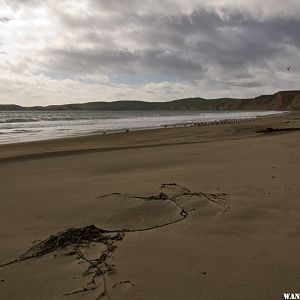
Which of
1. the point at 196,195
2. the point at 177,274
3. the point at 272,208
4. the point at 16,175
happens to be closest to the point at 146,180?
the point at 196,195

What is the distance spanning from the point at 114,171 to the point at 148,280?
16.5 feet

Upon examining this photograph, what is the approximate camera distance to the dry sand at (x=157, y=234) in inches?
104

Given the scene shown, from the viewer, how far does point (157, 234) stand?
3621mm

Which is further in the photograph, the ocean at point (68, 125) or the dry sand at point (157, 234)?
the ocean at point (68, 125)

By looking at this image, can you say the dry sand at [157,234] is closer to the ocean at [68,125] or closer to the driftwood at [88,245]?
the driftwood at [88,245]

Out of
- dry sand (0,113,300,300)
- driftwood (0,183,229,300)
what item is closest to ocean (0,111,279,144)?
dry sand (0,113,300,300)

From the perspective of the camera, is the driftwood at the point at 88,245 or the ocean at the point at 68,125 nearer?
the driftwood at the point at 88,245

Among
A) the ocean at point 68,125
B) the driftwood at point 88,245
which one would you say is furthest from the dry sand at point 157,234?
the ocean at point 68,125

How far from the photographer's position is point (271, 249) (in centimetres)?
317

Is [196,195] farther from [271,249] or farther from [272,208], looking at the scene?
[271,249]

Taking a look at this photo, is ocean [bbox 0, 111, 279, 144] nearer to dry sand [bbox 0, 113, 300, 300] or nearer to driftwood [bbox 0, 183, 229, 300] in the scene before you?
dry sand [bbox 0, 113, 300, 300]

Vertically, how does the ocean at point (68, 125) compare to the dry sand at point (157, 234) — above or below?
below

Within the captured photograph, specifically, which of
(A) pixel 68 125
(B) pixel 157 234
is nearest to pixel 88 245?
(B) pixel 157 234

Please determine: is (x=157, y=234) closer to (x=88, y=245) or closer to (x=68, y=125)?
(x=88, y=245)
